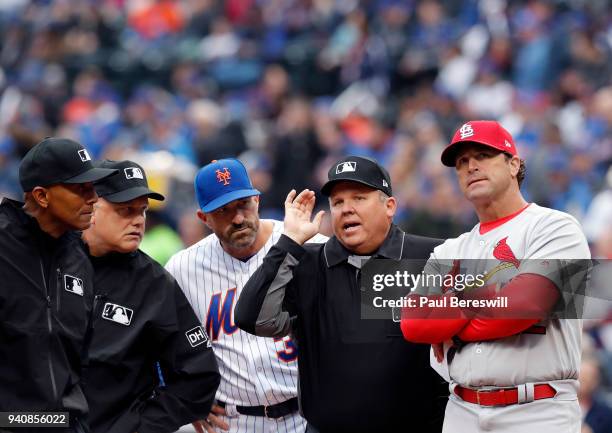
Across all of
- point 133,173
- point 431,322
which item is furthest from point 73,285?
point 431,322

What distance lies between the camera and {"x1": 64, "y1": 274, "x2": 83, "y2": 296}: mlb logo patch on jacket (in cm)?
434

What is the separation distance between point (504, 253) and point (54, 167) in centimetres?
179

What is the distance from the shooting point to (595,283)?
4.41 metres

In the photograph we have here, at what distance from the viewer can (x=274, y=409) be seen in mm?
5223

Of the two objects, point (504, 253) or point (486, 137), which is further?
point (486, 137)

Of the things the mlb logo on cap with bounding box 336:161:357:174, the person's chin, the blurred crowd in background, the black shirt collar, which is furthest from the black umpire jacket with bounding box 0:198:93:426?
the blurred crowd in background

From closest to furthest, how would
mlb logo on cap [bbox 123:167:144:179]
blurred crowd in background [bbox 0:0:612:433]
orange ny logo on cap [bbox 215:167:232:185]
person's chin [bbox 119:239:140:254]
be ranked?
person's chin [bbox 119:239:140:254] < mlb logo on cap [bbox 123:167:144:179] < orange ny logo on cap [bbox 215:167:232:185] < blurred crowd in background [bbox 0:0:612:433]

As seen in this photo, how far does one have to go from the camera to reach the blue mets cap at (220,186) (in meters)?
5.16

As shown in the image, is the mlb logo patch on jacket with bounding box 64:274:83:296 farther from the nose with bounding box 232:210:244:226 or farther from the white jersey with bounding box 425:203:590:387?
the white jersey with bounding box 425:203:590:387

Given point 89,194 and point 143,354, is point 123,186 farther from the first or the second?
point 143,354

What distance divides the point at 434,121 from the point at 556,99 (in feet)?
4.28

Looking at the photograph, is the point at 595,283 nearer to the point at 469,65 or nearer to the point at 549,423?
the point at 549,423

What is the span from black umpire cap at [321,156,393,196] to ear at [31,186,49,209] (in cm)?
121

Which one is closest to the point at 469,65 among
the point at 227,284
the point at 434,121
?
the point at 434,121
